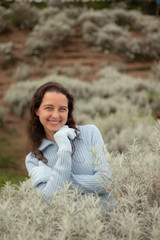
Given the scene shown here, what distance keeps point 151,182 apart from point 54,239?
648mm

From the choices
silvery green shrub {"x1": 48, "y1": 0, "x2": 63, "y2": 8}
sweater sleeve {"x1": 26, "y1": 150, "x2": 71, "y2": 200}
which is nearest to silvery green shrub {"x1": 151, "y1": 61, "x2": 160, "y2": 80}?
silvery green shrub {"x1": 48, "y1": 0, "x2": 63, "y2": 8}

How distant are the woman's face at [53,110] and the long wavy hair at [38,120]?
0.20ft

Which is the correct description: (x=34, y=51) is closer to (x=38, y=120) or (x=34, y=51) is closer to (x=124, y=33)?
(x=124, y=33)

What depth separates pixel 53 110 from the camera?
2.02m

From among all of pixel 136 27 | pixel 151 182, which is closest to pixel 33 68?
pixel 136 27

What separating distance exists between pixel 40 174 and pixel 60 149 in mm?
225

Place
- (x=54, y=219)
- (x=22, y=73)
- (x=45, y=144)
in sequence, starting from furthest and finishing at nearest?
(x=22, y=73) → (x=45, y=144) → (x=54, y=219)

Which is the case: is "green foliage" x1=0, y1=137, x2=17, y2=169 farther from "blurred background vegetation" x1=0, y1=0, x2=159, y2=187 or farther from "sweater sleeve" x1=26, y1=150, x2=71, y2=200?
"sweater sleeve" x1=26, y1=150, x2=71, y2=200

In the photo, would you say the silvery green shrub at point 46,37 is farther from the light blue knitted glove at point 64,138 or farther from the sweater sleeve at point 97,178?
the sweater sleeve at point 97,178

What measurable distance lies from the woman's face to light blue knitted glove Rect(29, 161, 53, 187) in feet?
0.97

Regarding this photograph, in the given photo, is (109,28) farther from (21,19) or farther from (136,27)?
(21,19)

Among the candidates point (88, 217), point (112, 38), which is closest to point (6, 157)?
point (88, 217)

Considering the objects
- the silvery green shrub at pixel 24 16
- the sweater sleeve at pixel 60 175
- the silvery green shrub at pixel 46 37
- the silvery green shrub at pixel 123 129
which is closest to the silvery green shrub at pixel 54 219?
the sweater sleeve at pixel 60 175

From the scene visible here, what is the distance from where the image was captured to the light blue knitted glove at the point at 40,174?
186 centimetres
